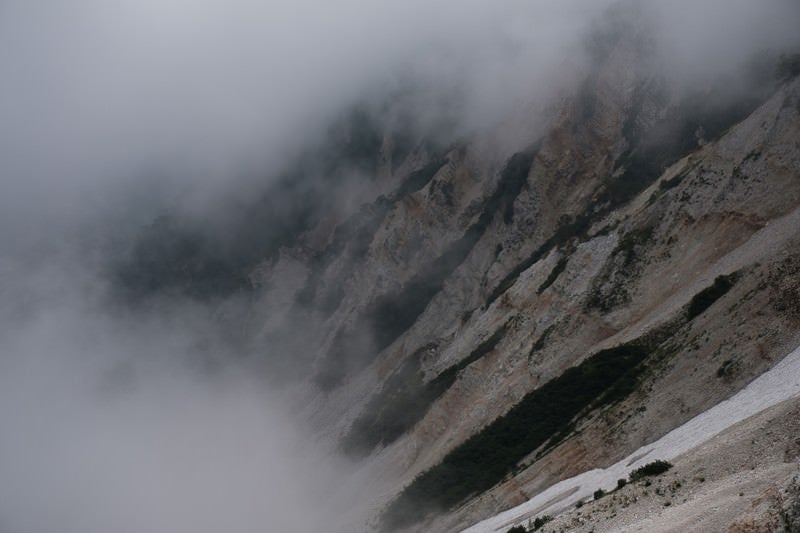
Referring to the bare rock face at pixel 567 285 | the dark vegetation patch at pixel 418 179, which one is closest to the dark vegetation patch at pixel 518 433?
the bare rock face at pixel 567 285

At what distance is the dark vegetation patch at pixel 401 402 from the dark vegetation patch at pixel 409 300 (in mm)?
13365

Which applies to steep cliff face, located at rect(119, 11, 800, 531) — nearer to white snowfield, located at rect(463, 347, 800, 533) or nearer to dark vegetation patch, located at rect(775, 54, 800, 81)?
dark vegetation patch, located at rect(775, 54, 800, 81)

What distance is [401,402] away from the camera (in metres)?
83.0

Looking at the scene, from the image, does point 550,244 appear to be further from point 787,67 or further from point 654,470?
point 654,470

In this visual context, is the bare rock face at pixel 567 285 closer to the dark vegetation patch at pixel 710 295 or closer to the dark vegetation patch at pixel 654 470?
the dark vegetation patch at pixel 710 295

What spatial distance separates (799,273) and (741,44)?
40.0 metres

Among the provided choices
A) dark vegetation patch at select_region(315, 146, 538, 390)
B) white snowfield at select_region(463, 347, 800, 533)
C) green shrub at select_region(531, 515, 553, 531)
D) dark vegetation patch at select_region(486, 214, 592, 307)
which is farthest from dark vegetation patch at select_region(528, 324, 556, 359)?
dark vegetation patch at select_region(315, 146, 538, 390)

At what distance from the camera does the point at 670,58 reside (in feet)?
263

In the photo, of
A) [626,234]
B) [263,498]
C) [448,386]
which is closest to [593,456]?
[626,234]

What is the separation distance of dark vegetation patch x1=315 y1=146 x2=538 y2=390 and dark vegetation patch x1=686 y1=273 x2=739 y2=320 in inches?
1963

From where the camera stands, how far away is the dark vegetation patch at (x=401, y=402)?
245 ft

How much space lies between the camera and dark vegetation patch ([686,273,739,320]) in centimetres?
4397

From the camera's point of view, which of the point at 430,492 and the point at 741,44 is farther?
the point at 741,44

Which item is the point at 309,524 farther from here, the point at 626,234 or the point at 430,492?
the point at 626,234
